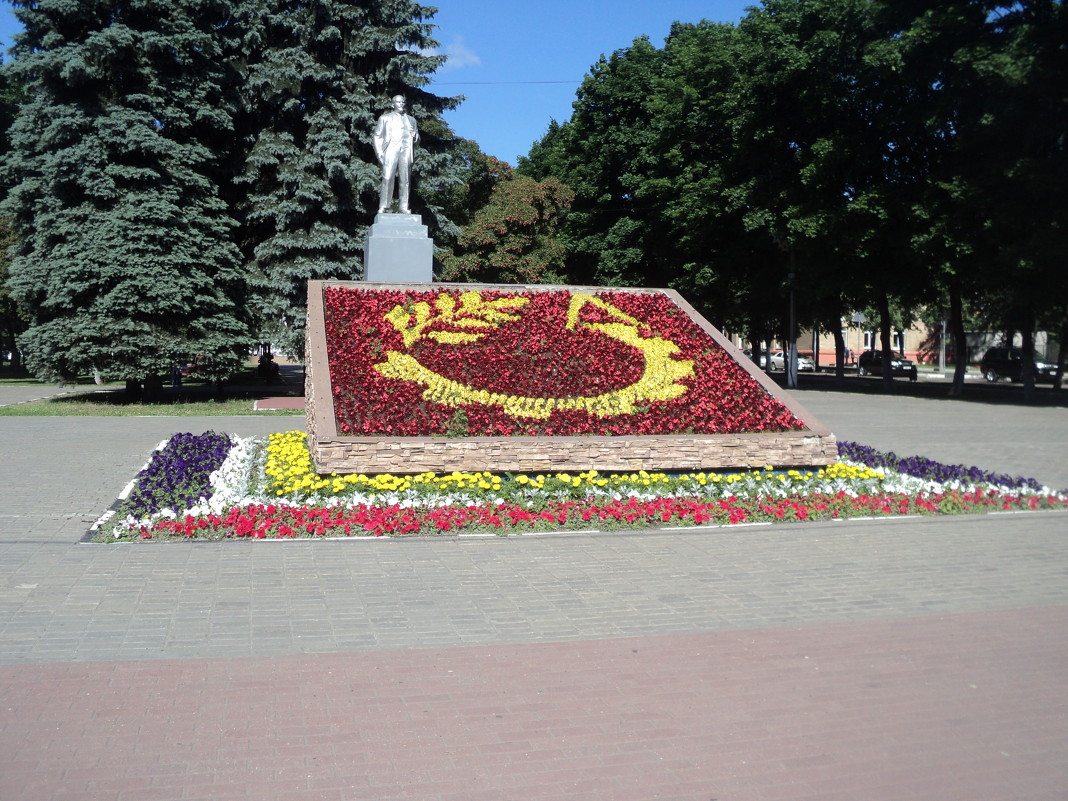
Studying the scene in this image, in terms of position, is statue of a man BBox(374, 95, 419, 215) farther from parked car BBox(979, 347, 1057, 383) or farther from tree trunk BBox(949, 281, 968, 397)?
parked car BBox(979, 347, 1057, 383)

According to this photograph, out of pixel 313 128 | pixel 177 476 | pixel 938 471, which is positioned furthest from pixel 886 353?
pixel 177 476

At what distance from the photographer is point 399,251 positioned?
15.4 m

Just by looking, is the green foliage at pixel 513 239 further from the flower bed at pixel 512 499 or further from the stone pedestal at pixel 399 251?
the flower bed at pixel 512 499

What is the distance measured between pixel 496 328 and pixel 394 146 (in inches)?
180

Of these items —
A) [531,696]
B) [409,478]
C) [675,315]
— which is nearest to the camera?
[531,696]

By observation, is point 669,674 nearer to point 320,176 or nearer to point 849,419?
point 849,419

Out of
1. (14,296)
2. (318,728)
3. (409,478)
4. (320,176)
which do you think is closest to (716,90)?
(320,176)

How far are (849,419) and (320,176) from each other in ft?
49.8

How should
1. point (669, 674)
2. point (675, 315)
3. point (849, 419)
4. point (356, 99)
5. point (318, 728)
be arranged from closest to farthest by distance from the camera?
point (318, 728), point (669, 674), point (675, 315), point (849, 419), point (356, 99)

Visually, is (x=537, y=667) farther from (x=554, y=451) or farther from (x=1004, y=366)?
(x=1004, y=366)

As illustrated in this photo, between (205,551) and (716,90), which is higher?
(716,90)

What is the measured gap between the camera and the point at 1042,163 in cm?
2336

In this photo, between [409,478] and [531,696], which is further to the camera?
[409,478]

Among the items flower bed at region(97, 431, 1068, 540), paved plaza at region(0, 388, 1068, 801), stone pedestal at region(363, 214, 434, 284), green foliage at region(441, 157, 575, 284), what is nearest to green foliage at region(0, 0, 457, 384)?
green foliage at region(441, 157, 575, 284)
